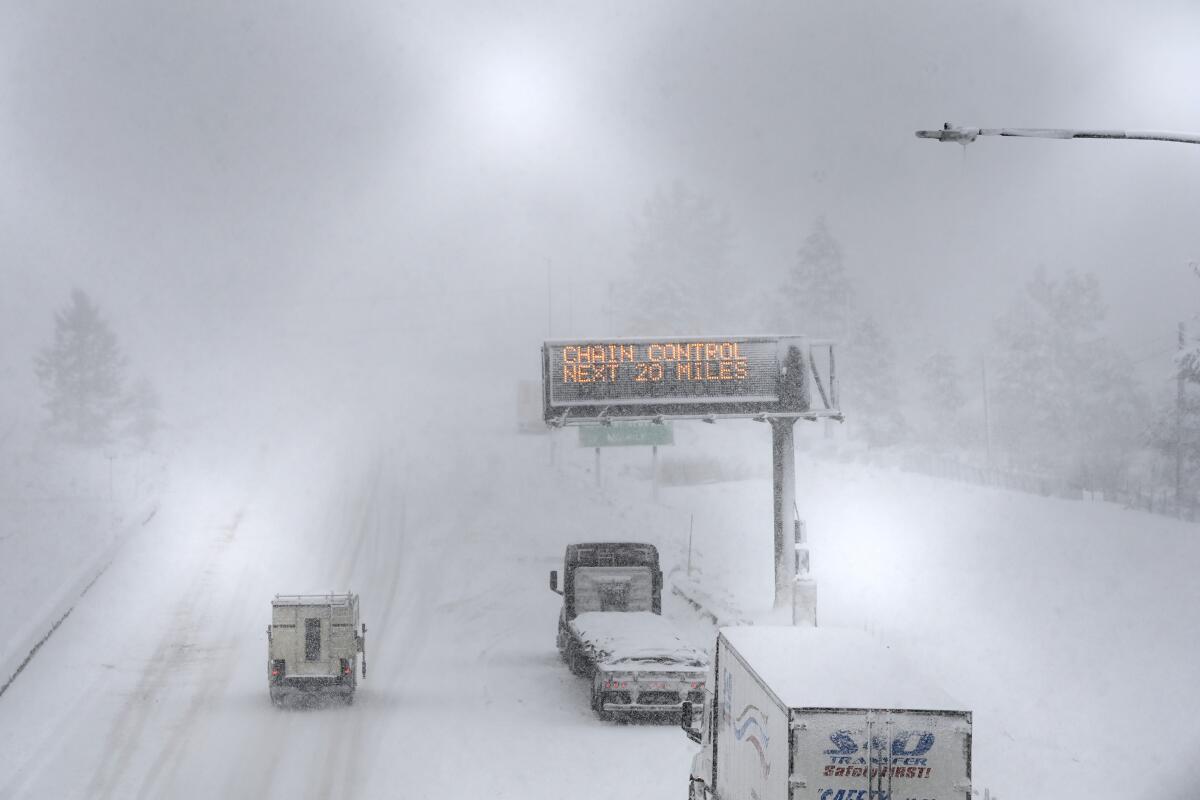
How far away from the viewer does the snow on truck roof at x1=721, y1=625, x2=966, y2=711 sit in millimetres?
10953

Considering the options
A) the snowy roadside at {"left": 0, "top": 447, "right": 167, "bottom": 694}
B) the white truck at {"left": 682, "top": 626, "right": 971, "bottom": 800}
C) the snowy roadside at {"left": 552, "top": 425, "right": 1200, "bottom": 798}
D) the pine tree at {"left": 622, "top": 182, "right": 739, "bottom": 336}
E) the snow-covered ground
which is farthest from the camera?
the pine tree at {"left": 622, "top": 182, "right": 739, "bottom": 336}

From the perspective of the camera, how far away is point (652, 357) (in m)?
29.0

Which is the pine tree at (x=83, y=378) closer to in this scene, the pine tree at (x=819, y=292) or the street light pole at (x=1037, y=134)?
the pine tree at (x=819, y=292)

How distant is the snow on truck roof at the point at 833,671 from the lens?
10953 mm

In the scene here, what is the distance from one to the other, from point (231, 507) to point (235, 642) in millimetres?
25539

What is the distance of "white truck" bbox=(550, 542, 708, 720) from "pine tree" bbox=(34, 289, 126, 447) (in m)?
59.5

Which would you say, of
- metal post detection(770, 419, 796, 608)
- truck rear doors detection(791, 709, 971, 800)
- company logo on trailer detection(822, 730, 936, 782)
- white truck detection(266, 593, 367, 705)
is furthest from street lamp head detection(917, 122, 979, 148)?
metal post detection(770, 419, 796, 608)

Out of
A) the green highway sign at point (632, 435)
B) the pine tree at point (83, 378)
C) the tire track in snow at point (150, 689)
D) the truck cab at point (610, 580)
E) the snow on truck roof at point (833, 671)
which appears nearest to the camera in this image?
the snow on truck roof at point (833, 671)

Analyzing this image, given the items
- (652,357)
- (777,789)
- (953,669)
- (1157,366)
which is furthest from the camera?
(1157,366)

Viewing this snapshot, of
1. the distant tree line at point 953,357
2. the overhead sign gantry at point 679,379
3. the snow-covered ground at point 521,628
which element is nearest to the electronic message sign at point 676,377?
the overhead sign gantry at point 679,379

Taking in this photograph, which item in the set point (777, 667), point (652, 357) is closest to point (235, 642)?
point (652, 357)

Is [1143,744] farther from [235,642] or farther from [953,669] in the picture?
[235,642]

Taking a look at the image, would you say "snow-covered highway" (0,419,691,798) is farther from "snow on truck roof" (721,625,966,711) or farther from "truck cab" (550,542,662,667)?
"snow on truck roof" (721,625,966,711)

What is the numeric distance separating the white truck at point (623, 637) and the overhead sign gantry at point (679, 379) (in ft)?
13.1
